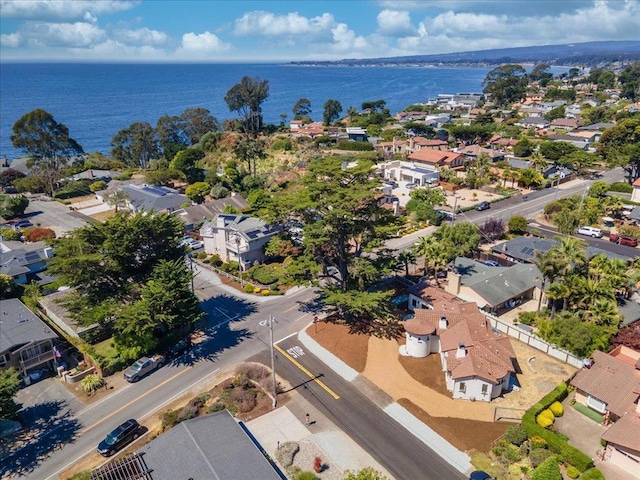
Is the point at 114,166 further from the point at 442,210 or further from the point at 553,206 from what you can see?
the point at 553,206

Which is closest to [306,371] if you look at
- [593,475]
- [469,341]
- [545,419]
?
[469,341]

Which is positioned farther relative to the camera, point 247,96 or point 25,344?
point 247,96

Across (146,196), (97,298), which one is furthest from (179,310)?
(146,196)

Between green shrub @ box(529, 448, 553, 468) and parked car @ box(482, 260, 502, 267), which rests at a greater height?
parked car @ box(482, 260, 502, 267)

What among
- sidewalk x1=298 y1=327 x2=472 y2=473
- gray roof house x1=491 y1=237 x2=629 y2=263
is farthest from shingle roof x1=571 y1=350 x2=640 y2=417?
gray roof house x1=491 y1=237 x2=629 y2=263

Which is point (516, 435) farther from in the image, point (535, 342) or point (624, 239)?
point (624, 239)

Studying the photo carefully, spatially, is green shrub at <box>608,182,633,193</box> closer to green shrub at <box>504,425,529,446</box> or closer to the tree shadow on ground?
green shrub at <box>504,425,529,446</box>

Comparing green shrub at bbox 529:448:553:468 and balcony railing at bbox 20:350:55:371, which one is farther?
balcony railing at bbox 20:350:55:371
